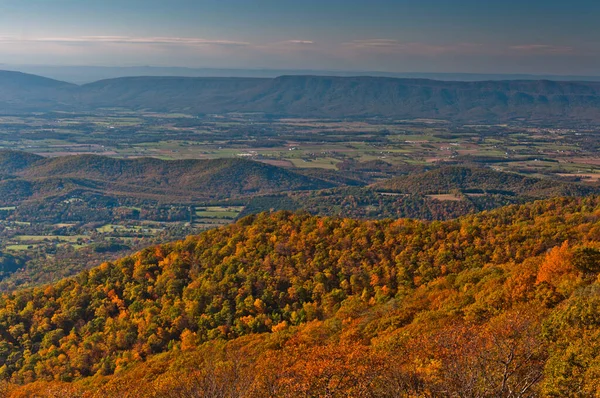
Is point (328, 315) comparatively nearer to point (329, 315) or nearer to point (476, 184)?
point (329, 315)

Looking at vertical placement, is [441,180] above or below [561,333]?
below

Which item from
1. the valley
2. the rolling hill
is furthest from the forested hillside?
the rolling hill

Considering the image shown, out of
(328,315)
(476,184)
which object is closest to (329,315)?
(328,315)

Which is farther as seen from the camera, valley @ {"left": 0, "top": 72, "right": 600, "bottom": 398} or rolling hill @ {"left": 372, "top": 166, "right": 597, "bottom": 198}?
rolling hill @ {"left": 372, "top": 166, "right": 597, "bottom": 198}

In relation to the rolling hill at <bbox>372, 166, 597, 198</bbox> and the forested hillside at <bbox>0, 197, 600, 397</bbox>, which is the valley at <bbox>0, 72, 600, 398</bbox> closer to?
the forested hillside at <bbox>0, 197, 600, 397</bbox>

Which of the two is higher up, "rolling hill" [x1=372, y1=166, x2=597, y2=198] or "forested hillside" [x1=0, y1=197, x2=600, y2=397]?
"forested hillside" [x1=0, y1=197, x2=600, y2=397]

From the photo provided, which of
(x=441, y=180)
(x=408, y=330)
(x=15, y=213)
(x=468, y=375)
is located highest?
(x=468, y=375)

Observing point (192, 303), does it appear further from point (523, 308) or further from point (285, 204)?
point (285, 204)

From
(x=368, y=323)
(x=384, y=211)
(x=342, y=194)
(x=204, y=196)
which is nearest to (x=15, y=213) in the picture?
(x=204, y=196)

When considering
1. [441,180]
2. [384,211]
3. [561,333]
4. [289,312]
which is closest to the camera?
[561,333]
